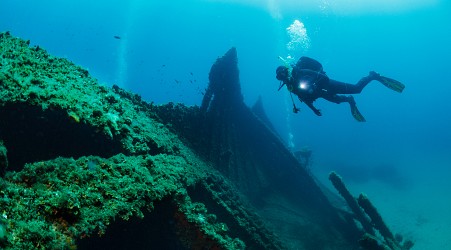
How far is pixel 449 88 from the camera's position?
128 metres

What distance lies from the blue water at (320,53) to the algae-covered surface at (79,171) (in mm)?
54809

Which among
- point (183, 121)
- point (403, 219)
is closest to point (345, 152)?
point (403, 219)

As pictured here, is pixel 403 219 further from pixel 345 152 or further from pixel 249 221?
pixel 345 152

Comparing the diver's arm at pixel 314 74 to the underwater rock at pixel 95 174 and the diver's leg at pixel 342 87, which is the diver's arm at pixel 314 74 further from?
the underwater rock at pixel 95 174

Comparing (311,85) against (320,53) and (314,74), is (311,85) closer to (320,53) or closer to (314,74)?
(314,74)

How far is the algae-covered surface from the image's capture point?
2188mm

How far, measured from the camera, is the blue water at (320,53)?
308 ft

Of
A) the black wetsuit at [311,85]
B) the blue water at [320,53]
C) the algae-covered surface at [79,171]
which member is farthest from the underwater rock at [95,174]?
the blue water at [320,53]

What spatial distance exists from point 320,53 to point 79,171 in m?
157

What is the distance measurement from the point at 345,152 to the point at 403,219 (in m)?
33.0

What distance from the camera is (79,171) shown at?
109 inches

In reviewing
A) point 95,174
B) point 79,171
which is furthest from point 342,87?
point 79,171

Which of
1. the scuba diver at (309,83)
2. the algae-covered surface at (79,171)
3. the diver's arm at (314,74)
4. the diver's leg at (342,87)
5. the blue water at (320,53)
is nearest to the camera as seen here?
the algae-covered surface at (79,171)

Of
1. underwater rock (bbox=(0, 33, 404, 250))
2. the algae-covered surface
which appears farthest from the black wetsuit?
the algae-covered surface
